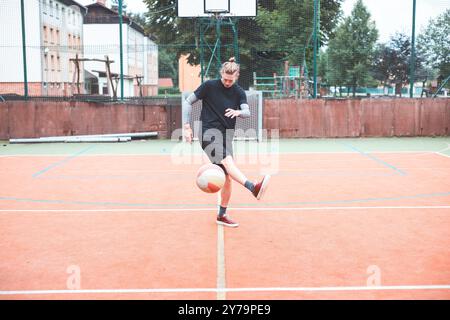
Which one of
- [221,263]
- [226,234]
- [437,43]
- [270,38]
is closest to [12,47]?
[270,38]

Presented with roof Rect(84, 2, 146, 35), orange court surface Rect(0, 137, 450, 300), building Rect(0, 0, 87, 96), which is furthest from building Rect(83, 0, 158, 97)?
orange court surface Rect(0, 137, 450, 300)

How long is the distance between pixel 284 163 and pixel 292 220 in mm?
5432

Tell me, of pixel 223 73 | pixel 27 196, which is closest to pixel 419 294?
pixel 223 73

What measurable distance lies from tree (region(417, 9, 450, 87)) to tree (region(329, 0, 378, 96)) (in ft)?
50.6

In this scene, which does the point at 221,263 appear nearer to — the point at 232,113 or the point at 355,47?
the point at 232,113

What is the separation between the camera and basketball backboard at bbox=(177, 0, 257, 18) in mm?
18047

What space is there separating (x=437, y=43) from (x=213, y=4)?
9090mm

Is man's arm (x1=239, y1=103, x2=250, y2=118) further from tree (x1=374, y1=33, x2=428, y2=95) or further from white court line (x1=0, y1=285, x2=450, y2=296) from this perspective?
tree (x1=374, y1=33, x2=428, y2=95)

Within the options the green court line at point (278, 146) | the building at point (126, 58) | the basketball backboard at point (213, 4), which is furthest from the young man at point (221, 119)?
the basketball backboard at point (213, 4)

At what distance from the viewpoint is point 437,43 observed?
859 inches

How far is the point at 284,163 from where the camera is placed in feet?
40.4

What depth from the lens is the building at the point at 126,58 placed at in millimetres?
18812
